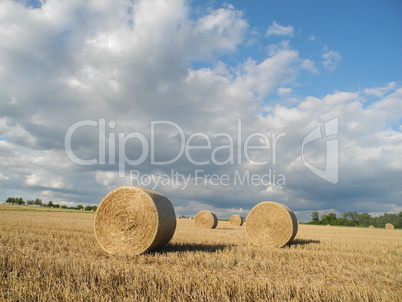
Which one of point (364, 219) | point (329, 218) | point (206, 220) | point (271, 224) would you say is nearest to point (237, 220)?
point (206, 220)

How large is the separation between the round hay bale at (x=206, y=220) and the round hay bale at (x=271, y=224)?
969cm

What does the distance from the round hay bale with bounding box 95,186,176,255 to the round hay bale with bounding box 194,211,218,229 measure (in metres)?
13.4

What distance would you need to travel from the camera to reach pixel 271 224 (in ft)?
37.3

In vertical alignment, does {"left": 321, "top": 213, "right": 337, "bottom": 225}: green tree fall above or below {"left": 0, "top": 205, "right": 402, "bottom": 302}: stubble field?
below

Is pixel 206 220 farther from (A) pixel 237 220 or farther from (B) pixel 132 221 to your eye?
(B) pixel 132 221

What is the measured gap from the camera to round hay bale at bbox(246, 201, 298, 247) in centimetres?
1093

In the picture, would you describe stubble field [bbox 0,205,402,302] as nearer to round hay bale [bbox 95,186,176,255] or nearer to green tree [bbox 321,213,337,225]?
round hay bale [bbox 95,186,176,255]

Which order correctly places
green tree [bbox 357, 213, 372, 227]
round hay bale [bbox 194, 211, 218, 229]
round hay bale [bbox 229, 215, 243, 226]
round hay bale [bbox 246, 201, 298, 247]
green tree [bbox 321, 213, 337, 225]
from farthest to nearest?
green tree [bbox 357, 213, 372, 227]
green tree [bbox 321, 213, 337, 225]
round hay bale [bbox 229, 215, 243, 226]
round hay bale [bbox 194, 211, 218, 229]
round hay bale [bbox 246, 201, 298, 247]

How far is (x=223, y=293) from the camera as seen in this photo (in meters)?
3.99

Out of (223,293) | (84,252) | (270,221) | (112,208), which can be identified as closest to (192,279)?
(223,293)

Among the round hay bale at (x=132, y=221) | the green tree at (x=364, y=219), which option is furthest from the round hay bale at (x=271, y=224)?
the green tree at (x=364, y=219)

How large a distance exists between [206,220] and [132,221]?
14.4 m

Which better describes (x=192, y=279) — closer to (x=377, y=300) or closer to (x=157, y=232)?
(x=377, y=300)

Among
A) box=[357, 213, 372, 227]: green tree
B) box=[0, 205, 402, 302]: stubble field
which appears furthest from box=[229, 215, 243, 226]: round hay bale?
box=[357, 213, 372, 227]: green tree
